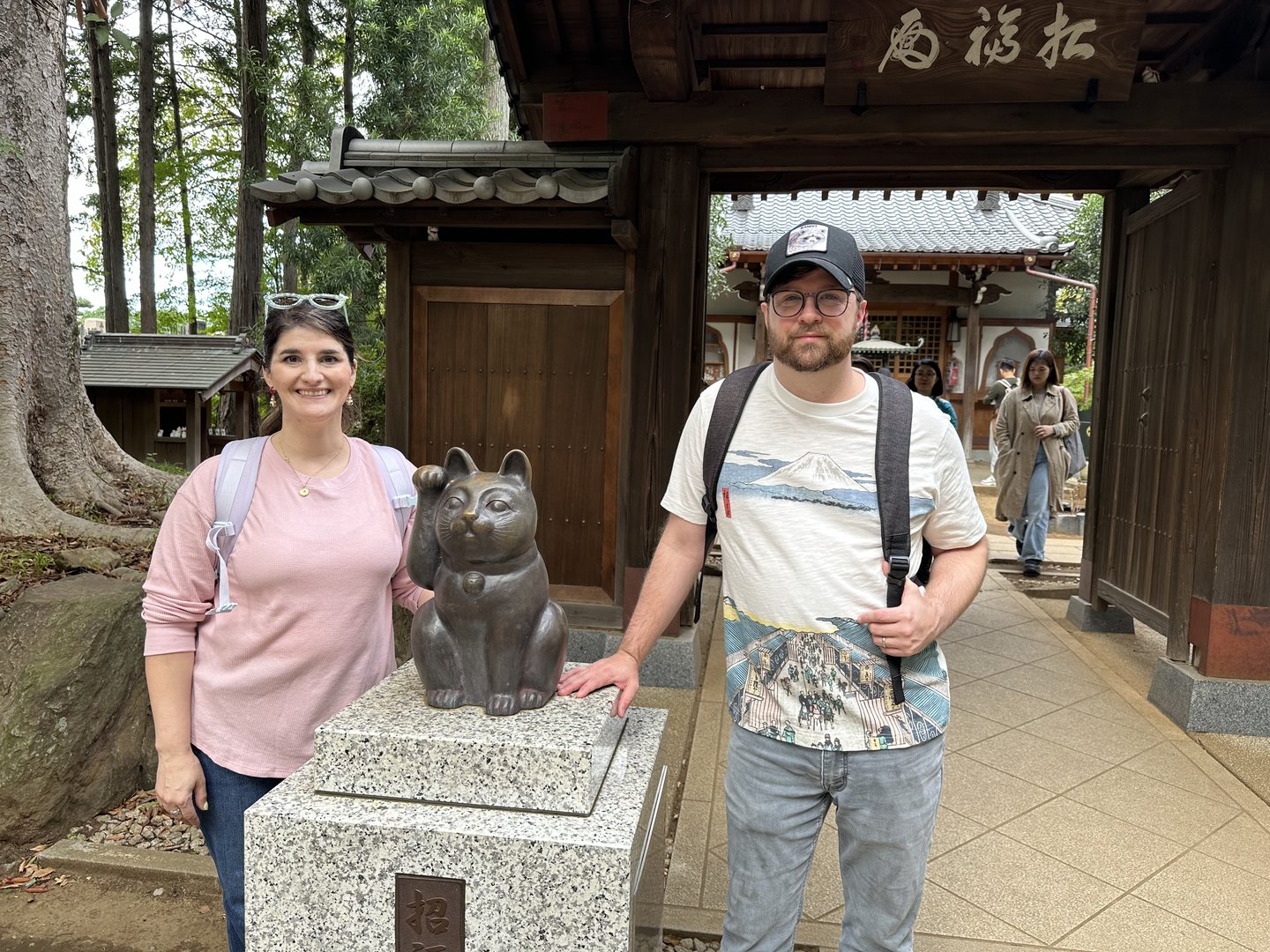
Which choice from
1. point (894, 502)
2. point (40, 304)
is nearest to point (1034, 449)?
point (894, 502)

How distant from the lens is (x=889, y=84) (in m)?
4.55

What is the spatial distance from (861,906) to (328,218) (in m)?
4.55

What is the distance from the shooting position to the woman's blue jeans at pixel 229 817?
2120 millimetres

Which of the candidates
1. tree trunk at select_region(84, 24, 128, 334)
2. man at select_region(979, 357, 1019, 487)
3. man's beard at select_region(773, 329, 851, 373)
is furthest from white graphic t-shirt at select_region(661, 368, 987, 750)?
tree trunk at select_region(84, 24, 128, 334)

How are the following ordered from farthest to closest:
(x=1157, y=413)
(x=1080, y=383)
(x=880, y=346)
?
(x=1080, y=383) → (x=880, y=346) → (x=1157, y=413)

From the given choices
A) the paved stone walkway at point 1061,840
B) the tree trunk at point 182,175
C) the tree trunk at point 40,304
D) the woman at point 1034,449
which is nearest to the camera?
the paved stone walkway at point 1061,840

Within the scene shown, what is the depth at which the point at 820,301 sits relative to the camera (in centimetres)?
192

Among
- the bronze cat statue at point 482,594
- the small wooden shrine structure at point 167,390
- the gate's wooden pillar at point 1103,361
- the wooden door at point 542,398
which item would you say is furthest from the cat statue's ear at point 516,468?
the small wooden shrine structure at point 167,390

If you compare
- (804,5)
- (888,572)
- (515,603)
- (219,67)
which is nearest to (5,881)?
(515,603)

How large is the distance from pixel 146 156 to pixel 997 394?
56.0 ft

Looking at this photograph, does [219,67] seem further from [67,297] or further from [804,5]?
[804,5]

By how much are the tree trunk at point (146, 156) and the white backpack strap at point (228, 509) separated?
1851 cm

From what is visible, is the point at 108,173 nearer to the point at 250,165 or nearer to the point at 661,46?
the point at 250,165

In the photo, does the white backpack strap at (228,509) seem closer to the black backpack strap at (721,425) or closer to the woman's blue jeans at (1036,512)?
the black backpack strap at (721,425)
